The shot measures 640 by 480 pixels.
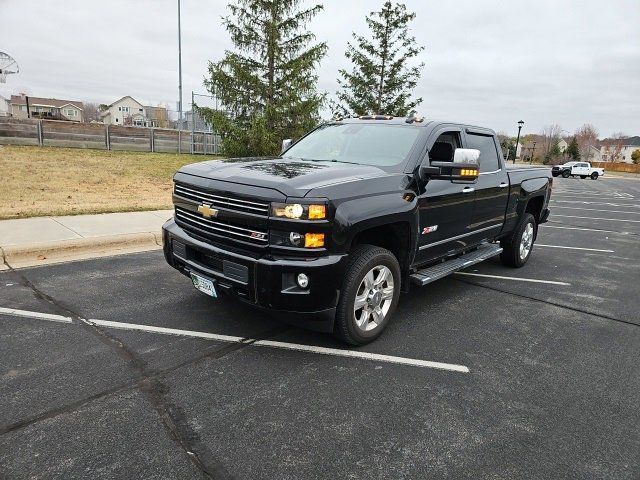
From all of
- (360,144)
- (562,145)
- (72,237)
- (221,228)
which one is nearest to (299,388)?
(221,228)

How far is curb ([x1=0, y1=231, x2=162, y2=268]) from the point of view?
5.77 m

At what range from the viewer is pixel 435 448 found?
2.67 metres

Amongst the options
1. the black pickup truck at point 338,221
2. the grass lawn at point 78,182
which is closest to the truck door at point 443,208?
the black pickup truck at point 338,221

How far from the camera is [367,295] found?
152 inches

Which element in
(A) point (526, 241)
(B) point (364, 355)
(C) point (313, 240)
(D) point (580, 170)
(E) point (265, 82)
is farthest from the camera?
(D) point (580, 170)

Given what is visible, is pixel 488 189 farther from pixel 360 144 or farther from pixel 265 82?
pixel 265 82

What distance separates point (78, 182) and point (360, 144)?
9826 millimetres

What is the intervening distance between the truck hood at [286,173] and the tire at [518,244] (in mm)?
3446

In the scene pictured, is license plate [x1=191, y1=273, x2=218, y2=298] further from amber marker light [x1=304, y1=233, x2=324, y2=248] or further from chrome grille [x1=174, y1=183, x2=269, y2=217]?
amber marker light [x1=304, y1=233, x2=324, y2=248]

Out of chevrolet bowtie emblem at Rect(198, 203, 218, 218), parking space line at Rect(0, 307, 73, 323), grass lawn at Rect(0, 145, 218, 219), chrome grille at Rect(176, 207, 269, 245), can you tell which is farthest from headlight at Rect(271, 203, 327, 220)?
grass lawn at Rect(0, 145, 218, 219)

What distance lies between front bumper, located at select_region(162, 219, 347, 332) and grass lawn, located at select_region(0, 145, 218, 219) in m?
5.78

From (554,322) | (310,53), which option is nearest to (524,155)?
(310,53)

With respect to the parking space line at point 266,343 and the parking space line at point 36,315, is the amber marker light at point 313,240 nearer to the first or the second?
the parking space line at point 266,343

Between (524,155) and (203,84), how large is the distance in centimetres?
8445
